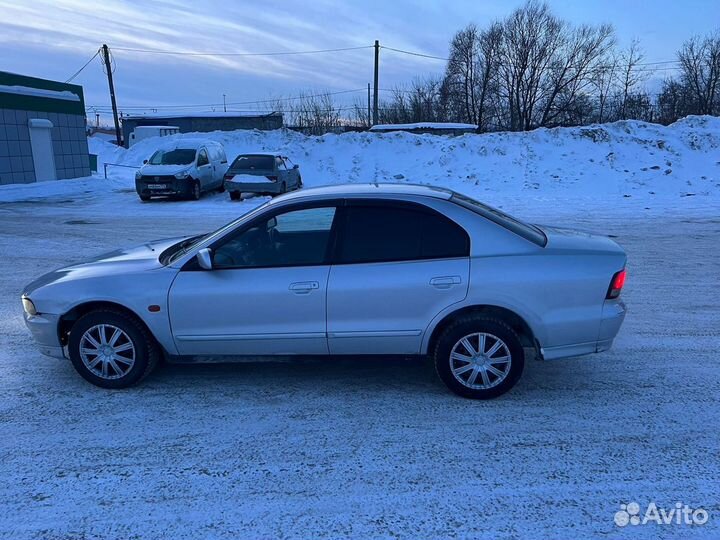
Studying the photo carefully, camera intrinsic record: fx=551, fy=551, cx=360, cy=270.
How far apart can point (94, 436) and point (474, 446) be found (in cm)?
248

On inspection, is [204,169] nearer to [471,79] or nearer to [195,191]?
[195,191]

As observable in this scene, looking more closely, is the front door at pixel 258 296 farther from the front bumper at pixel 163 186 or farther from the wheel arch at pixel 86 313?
the front bumper at pixel 163 186

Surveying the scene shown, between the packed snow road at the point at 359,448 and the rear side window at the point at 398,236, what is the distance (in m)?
1.06

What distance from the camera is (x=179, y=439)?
358 cm

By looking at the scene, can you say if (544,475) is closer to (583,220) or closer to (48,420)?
(48,420)

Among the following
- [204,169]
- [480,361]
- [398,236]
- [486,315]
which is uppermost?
[204,169]

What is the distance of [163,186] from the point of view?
1786cm

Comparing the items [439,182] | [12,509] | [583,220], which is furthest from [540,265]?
[439,182]

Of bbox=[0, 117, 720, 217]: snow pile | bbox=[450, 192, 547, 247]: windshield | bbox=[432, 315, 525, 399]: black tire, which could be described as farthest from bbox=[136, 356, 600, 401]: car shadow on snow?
bbox=[0, 117, 720, 217]: snow pile

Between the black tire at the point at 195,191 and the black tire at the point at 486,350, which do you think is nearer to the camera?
the black tire at the point at 486,350

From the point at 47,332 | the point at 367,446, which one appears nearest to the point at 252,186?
the point at 47,332

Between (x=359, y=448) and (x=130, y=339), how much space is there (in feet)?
6.45

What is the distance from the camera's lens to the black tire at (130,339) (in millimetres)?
4156

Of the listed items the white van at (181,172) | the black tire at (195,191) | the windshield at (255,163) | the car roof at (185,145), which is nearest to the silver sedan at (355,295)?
the windshield at (255,163)
